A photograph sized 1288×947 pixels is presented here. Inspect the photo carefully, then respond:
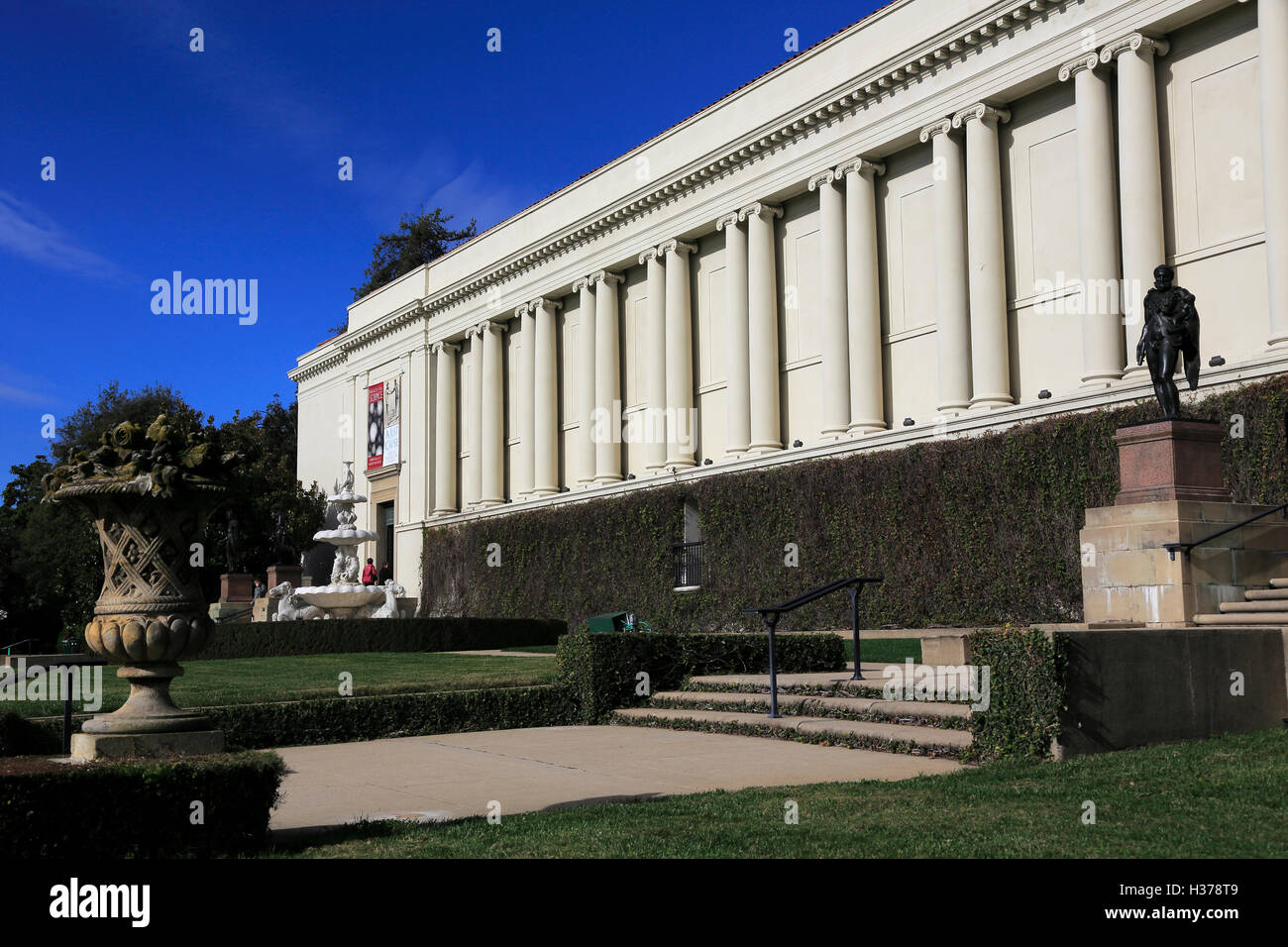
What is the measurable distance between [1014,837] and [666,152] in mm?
36186

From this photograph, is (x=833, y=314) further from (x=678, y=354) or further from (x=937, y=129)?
(x=678, y=354)

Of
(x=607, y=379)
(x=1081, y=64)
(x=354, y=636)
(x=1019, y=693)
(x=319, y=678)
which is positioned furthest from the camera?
(x=607, y=379)

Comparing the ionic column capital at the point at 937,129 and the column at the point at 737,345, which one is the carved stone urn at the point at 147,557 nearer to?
the ionic column capital at the point at 937,129

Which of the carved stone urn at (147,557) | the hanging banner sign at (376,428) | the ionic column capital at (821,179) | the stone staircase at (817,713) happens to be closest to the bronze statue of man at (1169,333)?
the stone staircase at (817,713)

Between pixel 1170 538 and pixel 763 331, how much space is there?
2271cm

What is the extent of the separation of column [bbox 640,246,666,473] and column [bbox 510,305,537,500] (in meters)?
7.62

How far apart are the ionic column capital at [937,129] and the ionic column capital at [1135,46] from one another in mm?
4437

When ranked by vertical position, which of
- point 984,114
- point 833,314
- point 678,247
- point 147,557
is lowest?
point 147,557

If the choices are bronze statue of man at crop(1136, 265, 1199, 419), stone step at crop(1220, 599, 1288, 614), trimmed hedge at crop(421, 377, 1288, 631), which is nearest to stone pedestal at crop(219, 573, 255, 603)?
trimmed hedge at crop(421, 377, 1288, 631)

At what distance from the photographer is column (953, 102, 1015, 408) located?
2850 cm

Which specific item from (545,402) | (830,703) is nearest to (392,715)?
(830,703)

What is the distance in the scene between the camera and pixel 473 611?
46438 millimetres

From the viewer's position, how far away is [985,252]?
1137 inches

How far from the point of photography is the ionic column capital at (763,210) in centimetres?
3569
